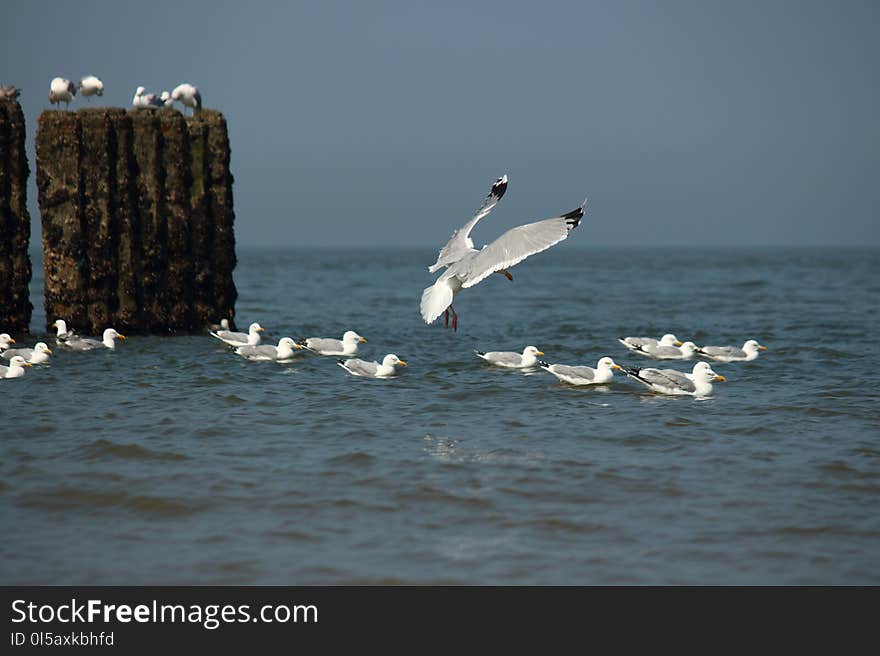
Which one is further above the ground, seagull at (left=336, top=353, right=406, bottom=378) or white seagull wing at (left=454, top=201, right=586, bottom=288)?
white seagull wing at (left=454, top=201, right=586, bottom=288)

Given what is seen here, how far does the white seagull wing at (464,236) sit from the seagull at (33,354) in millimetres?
6049

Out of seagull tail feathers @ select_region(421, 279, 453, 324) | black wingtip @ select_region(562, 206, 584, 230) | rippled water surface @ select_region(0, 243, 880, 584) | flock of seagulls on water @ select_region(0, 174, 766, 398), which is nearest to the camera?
rippled water surface @ select_region(0, 243, 880, 584)

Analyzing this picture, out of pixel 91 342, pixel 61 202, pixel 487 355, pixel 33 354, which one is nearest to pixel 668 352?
pixel 487 355

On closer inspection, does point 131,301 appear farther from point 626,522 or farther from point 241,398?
point 626,522

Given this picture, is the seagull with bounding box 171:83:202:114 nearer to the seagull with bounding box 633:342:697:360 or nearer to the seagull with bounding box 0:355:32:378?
the seagull with bounding box 0:355:32:378

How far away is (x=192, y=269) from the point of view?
767 inches

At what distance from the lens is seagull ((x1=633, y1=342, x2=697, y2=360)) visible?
1780 centimetres

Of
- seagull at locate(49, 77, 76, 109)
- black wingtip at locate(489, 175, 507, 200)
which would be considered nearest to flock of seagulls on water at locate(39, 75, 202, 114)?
seagull at locate(49, 77, 76, 109)

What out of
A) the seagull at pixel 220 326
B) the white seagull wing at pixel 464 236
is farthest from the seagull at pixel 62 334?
the white seagull wing at pixel 464 236

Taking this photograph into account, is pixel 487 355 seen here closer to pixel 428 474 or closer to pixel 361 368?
pixel 361 368

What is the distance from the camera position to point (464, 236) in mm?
14461

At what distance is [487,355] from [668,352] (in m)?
3.31

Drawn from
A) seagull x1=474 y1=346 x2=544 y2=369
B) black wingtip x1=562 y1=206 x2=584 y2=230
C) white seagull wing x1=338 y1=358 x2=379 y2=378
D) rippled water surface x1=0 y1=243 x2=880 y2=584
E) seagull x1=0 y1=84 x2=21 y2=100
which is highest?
seagull x1=0 y1=84 x2=21 y2=100

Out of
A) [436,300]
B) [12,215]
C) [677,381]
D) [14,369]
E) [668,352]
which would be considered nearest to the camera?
[436,300]
